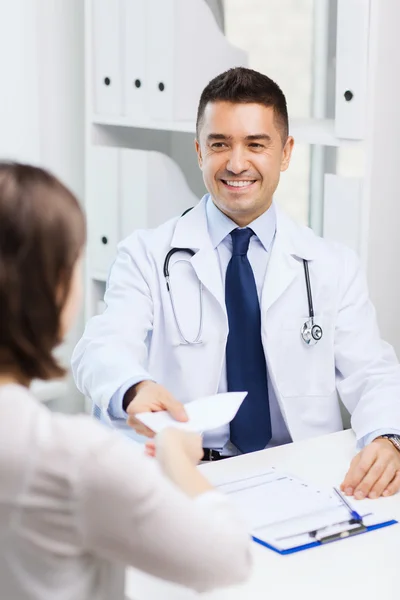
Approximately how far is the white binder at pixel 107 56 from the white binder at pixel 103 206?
0.45 ft

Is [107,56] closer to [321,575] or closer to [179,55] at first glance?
[179,55]

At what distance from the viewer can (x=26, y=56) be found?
290cm

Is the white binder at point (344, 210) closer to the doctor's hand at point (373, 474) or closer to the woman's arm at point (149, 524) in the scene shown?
→ the doctor's hand at point (373, 474)

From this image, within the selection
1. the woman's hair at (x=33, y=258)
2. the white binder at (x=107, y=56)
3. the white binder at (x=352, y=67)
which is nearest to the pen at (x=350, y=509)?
the woman's hair at (x=33, y=258)

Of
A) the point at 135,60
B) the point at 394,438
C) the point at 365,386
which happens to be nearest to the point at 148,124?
the point at 135,60

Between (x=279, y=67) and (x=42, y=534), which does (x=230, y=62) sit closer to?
(x=279, y=67)

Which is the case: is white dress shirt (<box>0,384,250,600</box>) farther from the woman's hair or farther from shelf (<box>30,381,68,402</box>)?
shelf (<box>30,381,68,402</box>)

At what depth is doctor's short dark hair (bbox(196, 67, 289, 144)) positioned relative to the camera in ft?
6.10

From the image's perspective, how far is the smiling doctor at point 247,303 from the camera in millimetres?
1812

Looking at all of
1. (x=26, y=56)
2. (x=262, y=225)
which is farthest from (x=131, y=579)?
(x=26, y=56)

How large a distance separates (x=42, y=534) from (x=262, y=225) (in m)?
1.18

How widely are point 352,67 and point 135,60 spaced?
0.73 metres

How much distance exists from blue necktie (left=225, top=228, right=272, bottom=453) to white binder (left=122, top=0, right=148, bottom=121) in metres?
0.91

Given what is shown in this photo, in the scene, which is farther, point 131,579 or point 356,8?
point 356,8
